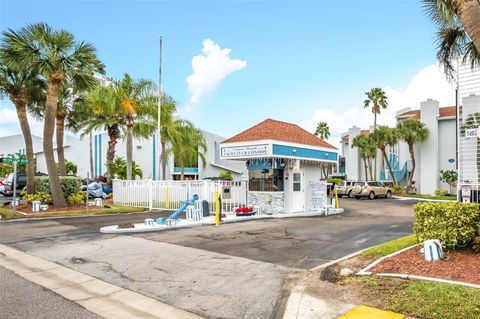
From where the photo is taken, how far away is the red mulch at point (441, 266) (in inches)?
256

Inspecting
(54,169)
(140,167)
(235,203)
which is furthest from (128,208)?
(140,167)

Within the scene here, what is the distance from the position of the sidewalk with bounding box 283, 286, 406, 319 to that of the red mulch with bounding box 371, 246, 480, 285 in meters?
1.64

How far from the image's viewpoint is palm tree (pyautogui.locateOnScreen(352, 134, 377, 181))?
4650 cm

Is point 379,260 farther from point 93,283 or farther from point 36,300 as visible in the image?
point 36,300

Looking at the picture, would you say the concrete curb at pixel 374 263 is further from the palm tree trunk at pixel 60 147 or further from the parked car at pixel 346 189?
the parked car at pixel 346 189

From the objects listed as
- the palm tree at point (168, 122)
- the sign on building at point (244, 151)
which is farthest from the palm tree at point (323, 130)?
the sign on building at point (244, 151)

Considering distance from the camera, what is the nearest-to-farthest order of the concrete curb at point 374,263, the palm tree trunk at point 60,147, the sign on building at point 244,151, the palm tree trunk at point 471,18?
the concrete curb at point 374,263, the palm tree trunk at point 471,18, the sign on building at point 244,151, the palm tree trunk at point 60,147

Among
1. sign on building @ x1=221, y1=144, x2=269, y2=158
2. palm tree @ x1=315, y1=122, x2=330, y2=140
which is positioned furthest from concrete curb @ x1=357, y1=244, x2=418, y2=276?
palm tree @ x1=315, y1=122, x2=330, y2=140

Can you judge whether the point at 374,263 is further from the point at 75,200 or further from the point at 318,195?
the point at 75,200

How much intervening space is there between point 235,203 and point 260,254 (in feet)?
33.5

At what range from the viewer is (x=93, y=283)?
24.1ft

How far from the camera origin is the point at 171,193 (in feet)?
72.6

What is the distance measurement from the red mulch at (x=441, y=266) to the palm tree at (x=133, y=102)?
21963 mm

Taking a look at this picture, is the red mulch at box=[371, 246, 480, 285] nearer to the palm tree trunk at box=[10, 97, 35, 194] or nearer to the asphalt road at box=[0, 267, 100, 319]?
the asphalt road at box=[0, 267, 100, 319]
